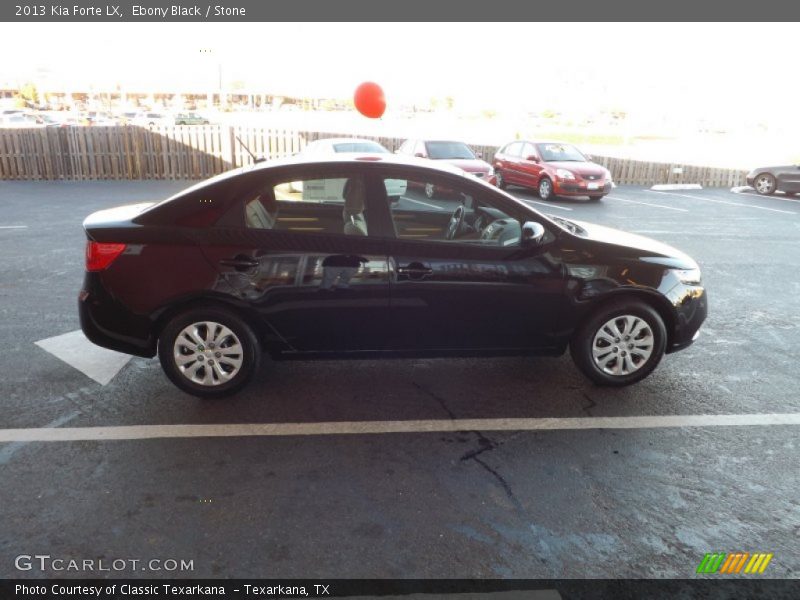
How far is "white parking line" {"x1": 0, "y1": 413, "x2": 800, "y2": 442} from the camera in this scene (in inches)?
143

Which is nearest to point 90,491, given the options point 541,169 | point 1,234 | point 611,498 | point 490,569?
point 490,569

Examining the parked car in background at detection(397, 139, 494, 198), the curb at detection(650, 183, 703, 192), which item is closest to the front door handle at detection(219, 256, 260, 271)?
the parked car in background at detection(397, 139, 494, 198)

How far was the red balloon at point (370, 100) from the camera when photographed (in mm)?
13258

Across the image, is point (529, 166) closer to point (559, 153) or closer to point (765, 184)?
point (559, 153)

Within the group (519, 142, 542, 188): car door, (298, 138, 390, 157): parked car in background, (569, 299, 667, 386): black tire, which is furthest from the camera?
(519, 142, 542, 188): car door

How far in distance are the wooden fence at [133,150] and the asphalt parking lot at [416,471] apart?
14250 millimetres

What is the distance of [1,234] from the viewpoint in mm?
9430

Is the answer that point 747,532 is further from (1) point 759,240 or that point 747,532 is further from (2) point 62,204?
(2) point 62,204

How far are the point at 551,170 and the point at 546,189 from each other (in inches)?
20.5

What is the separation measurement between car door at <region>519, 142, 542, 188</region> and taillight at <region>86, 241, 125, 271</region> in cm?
1338

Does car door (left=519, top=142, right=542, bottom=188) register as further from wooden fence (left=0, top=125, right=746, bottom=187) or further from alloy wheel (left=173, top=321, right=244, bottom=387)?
alloy wheel (left=173, top=321, right=244, bottom=387)

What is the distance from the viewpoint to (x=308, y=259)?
389 cm

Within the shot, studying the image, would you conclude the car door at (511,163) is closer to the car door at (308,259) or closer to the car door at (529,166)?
the car door at (529,166)

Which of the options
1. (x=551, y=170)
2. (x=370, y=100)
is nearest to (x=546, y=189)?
(x=551, y=170)
